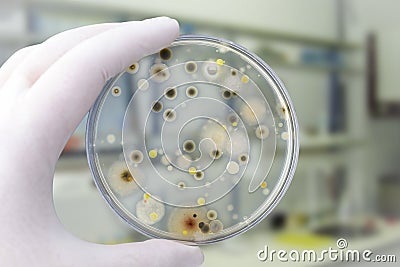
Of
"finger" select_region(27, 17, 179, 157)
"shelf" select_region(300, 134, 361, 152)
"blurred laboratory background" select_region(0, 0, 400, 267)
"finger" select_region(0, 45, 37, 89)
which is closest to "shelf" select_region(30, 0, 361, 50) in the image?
"blurred laboratory background" select_region(0, 0, 400, 267)

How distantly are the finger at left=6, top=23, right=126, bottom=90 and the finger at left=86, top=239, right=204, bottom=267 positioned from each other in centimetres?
19

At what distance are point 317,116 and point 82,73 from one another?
1.62 meters

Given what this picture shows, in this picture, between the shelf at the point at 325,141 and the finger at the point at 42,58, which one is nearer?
the finger at the point at 42,58

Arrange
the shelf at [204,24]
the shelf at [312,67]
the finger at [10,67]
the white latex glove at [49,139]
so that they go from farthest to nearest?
the shelf at [312,67] < the shelf at [204,24] < the finger at [10,67] < the white latex glove at [49,139]

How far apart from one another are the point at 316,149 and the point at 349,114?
0.91ft

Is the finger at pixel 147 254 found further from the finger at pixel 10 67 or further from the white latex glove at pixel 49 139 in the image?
the finger at pixel 10 67

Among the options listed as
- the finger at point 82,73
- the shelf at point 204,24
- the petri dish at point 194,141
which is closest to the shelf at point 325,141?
the shelf at point 204,24

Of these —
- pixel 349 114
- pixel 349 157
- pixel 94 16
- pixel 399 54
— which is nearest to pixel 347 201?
pixel 349 157

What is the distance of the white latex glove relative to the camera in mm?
417

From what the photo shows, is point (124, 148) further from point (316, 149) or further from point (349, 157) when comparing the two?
point (349, 157)

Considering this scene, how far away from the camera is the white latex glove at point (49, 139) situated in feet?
1.37

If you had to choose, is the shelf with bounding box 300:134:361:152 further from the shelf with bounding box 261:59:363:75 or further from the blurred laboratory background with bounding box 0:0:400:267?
the shelf with bounding box 261:59:363:75

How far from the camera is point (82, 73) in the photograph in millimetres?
436

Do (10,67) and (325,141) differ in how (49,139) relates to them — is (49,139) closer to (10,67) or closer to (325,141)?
(10,67)
